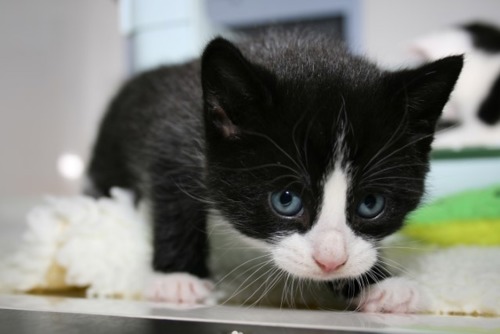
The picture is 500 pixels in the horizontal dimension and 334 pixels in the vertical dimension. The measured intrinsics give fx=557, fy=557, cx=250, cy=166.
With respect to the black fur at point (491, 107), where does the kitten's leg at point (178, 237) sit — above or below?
below

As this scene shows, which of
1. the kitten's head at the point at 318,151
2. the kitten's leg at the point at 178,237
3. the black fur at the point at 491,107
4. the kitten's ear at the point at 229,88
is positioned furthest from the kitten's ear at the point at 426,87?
the black fur at the point at 491,107

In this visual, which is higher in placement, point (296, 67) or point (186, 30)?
point (186, 30)

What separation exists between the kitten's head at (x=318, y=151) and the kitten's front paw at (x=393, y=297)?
104mm

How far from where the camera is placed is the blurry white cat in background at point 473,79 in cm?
270

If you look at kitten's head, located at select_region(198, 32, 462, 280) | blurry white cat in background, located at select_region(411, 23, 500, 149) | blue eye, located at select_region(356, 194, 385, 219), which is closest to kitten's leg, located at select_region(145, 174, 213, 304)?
kitten's head, located at select_region(198, 32, 462, 280)

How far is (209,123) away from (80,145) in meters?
1.98

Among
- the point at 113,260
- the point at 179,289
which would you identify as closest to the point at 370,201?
the point at 179,289

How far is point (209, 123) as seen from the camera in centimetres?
117

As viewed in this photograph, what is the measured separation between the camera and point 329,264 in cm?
101

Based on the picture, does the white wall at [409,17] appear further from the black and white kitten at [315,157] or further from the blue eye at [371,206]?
the blue eye at [371,206]

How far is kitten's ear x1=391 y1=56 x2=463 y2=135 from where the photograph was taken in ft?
3.64

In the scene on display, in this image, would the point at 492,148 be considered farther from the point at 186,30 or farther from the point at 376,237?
the point at 186,30

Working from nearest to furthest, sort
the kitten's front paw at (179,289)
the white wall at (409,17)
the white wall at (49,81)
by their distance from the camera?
the kitten's front paw at (179,289) < the white wall at (49,81) < the white wall at (409,17)

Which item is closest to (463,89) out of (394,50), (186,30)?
(394,50)
